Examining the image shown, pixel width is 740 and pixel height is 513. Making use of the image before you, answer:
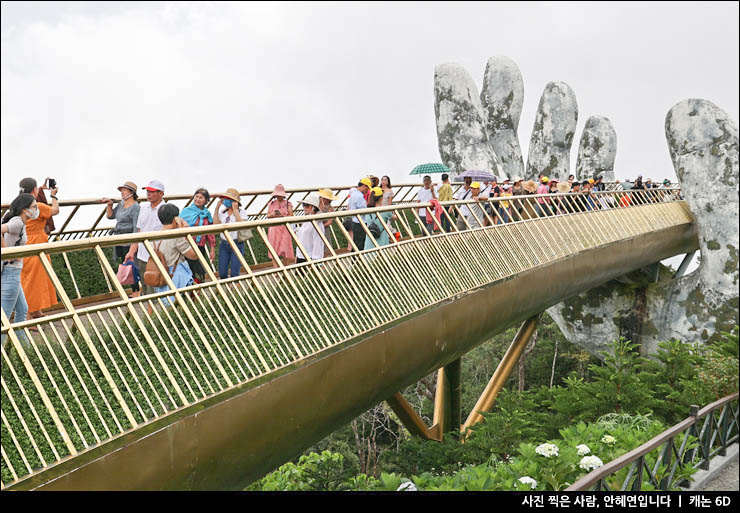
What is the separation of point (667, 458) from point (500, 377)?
8.62 m

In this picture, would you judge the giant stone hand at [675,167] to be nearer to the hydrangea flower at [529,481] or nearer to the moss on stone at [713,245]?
the moss on stone at [713,245]

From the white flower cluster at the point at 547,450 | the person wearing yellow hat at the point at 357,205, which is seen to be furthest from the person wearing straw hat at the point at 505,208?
the white flower cluster at the point at 547,450

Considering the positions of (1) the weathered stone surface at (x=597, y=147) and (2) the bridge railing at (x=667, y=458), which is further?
(1) the weathered stone surface at (x=597, y=147)

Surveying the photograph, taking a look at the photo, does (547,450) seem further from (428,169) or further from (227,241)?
(428,169)

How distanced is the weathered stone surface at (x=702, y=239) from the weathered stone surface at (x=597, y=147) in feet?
27.9

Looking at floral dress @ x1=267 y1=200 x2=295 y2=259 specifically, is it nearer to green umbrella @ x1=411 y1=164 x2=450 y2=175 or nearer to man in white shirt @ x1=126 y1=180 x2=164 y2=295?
man in white shirt @ x1=126 y1=180 x2=164 y2=295

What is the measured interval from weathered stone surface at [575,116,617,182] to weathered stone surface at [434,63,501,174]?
716 centimetres

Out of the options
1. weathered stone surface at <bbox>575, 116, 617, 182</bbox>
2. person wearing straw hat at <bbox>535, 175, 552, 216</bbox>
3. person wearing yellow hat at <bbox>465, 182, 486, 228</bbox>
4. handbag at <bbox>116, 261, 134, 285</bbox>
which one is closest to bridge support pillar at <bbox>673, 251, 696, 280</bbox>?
weathered stone surface at <bbox>575, 116, 617, 182</bbox>

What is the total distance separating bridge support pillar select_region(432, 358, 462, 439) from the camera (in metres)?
14.3

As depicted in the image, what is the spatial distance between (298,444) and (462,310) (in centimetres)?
356

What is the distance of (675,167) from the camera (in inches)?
799

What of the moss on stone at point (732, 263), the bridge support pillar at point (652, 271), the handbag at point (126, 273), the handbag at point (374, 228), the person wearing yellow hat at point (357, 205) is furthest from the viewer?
the bridge support pillar at point (652, 271)

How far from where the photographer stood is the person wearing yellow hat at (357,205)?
876 centimetres
